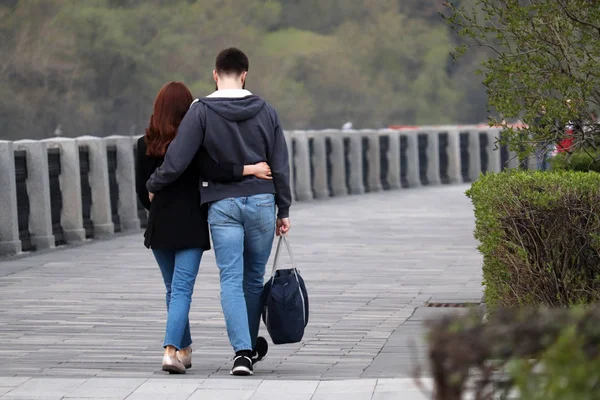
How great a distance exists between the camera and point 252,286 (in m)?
7.04

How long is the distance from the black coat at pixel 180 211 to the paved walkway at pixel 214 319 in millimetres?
660

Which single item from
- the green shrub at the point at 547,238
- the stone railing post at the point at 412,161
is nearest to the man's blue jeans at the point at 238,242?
the green shrub at the point at 547,238

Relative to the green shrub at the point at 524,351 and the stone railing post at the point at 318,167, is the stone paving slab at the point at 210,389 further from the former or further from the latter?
the stone railing post at the point at 318,167

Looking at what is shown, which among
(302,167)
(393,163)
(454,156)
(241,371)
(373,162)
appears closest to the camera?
(241,371)

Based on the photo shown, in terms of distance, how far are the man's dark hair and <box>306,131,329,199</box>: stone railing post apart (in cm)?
1878

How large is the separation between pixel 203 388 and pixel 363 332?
2329mm

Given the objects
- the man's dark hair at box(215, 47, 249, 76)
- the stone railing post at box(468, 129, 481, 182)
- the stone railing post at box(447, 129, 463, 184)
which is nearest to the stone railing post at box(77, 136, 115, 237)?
the man's dark hair at box(215, 47, 249, 76)

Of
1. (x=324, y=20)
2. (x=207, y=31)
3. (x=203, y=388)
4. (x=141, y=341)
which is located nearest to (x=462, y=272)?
(x=141, y=341)

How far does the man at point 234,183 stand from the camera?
22.2 feet

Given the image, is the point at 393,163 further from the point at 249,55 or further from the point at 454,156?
the point at 249,55

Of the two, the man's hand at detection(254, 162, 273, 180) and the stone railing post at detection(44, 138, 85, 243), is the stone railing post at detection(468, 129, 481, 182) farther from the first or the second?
the man's hand at detection(254, 162, 273, 180)

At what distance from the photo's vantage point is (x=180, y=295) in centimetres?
693

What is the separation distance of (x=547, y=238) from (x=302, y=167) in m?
17.7

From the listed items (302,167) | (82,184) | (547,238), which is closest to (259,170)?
(547,238)
